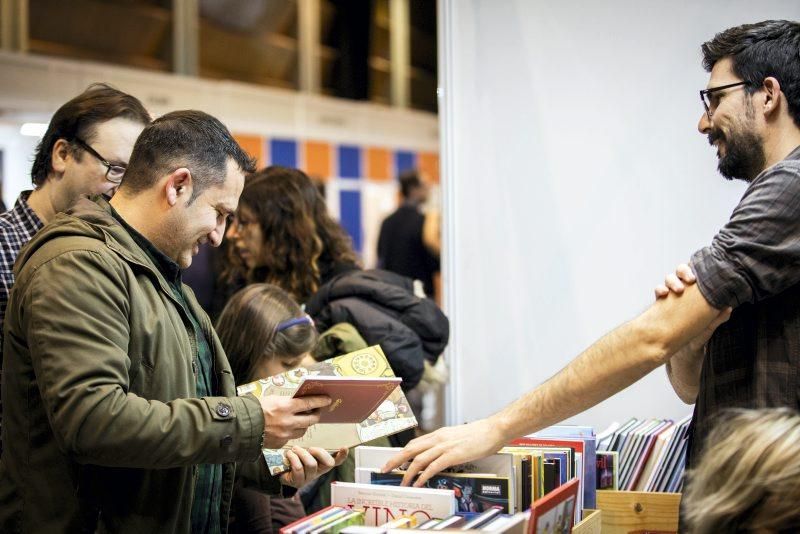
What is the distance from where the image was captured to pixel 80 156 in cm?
251

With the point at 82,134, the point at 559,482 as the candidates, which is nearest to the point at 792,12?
the point at 559,482

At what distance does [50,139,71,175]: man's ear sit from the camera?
252cm

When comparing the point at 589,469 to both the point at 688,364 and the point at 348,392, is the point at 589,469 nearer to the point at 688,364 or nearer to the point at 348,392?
the point at 688,364

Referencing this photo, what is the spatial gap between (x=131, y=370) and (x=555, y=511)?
0.88m

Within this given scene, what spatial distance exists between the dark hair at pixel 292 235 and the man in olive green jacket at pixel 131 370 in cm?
121

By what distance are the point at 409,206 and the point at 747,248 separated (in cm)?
507

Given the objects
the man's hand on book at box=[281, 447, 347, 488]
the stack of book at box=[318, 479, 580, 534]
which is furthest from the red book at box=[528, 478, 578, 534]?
the man's hand on book at box=[281, 447, 347, 488]

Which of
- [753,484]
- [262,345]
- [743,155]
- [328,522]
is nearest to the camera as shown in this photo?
[753,484]

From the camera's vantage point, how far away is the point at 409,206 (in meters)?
6.84

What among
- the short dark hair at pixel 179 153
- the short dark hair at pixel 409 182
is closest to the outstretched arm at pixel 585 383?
the short dark hair at pixel 179 153

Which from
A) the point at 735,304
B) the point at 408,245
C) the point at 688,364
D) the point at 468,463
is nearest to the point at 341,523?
the point at 468,463

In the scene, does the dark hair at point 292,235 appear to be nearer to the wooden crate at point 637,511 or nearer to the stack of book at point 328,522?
the wooden crate at point 637,511

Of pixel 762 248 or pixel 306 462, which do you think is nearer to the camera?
pixel 762 248

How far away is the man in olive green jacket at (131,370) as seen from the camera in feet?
5.46
